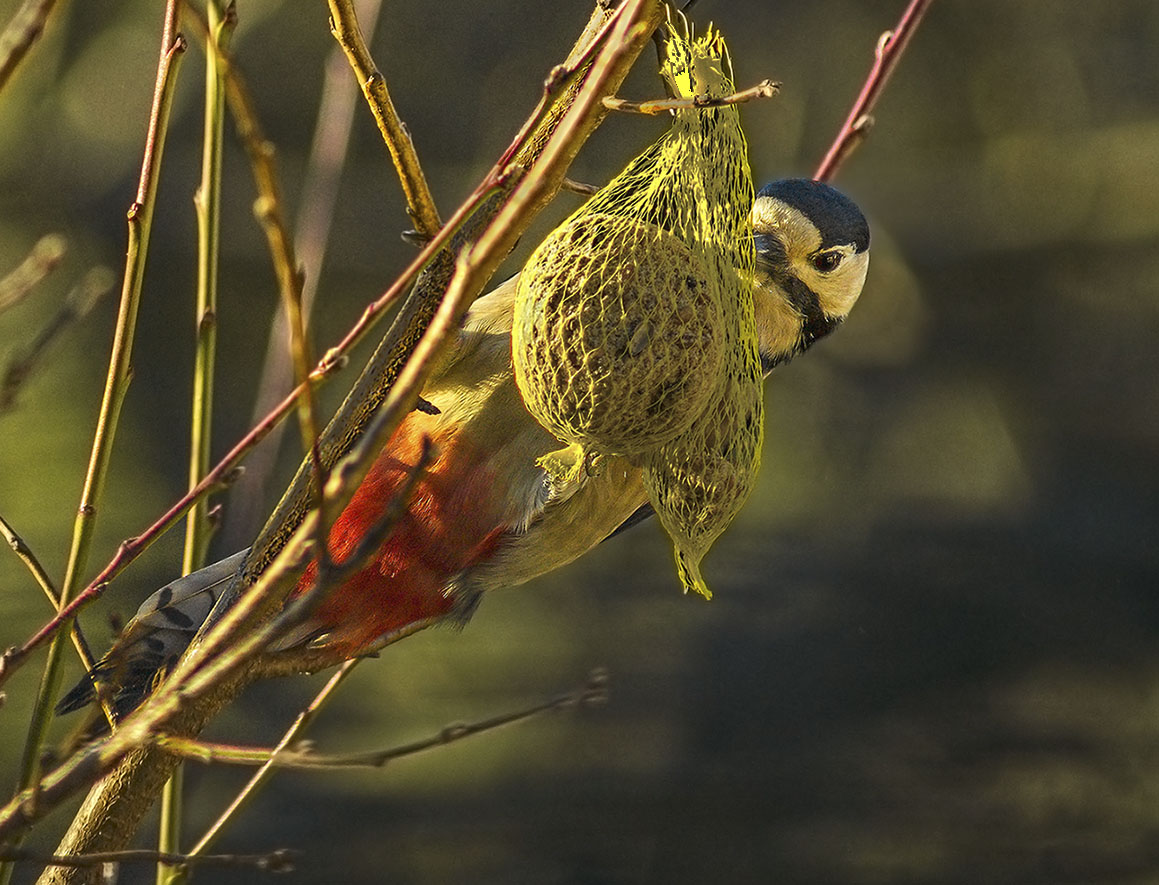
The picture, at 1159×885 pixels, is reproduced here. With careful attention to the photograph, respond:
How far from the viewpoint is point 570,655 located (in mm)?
4531

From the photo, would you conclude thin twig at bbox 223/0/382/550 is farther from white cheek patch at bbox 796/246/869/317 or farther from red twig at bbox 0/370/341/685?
white cheek patch at bbox 796/246/869/317

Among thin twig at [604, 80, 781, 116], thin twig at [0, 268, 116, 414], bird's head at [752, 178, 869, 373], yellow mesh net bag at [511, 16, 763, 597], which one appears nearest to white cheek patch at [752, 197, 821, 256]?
bird's head at [752, 178, 869, 373]

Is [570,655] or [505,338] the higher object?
[505,338]

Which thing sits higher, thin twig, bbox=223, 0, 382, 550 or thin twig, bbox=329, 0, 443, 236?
thin twig, bbox=329, 0, 443, 236

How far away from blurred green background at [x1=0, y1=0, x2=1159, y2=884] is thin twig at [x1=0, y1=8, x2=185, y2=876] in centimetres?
321

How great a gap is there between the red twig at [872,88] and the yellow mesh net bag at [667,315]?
144mm

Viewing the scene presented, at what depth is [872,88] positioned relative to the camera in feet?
4.82

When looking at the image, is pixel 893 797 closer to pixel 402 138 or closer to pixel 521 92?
pixel 521 92

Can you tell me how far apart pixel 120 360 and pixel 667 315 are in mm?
463

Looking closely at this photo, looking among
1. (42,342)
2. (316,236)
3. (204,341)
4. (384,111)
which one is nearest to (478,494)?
(316,236)

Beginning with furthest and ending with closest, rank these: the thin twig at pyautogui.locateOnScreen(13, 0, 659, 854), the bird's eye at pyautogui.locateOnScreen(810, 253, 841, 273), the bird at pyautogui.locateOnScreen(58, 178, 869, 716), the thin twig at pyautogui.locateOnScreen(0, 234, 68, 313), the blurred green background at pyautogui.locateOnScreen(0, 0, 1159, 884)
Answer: the blurred green background at pyautogui.locateOnScreen(0, 0, 1159, 884) → the bird's eye at pyautogui.locateOnScreen(810, 253, 841, 273) → the bird at pyautogui.locateOnScreen(58, 178, 869, 716) → the thin twig at pyautogui.locateOnScreen(0, 234, 68, 313) → the thin twig at pyautogui.locateOnScreen(13, 0, 659, 854)

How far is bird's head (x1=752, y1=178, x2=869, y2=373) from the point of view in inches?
69.6

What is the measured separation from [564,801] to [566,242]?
134 inches

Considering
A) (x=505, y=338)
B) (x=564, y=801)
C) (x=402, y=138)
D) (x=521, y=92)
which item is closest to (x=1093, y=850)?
(x=564, y=801)
